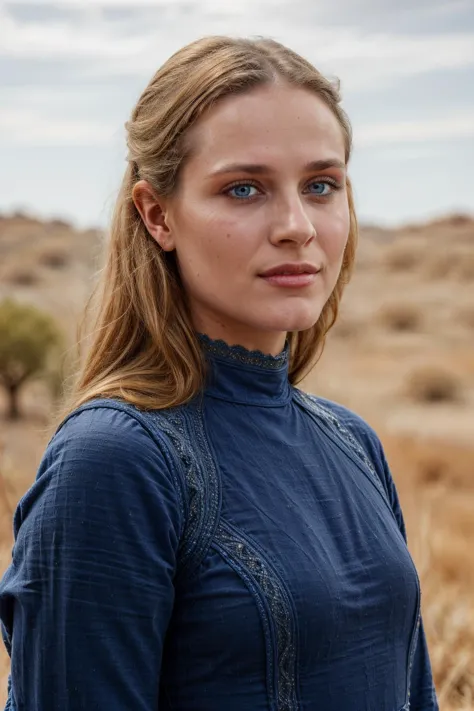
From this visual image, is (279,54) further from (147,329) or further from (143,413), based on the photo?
(143,413)

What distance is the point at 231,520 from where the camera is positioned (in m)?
1.59

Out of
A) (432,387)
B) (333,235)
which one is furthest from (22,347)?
(333,235)

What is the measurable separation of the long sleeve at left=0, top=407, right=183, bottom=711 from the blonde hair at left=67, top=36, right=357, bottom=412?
0.18 metres

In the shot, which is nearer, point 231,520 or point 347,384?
point 231,520

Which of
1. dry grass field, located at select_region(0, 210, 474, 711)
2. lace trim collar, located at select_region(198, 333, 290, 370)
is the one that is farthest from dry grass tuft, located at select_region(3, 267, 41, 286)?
lace trim collar, located at select_region(198, 333, 290, 370)

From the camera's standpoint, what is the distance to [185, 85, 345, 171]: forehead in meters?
1.70

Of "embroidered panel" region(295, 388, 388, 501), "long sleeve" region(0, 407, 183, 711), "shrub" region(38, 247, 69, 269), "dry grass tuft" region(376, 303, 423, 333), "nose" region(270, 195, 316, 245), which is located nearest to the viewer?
"long sleeve" region(0, 407, 183, 711)

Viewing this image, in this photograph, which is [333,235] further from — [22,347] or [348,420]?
[22,347]

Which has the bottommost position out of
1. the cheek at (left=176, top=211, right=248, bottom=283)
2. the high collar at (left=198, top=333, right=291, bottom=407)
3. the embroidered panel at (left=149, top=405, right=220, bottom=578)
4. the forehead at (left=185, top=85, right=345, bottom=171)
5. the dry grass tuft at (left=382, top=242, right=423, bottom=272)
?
the embroidered panel at (left=149, top=405, right=220, bottom=578)

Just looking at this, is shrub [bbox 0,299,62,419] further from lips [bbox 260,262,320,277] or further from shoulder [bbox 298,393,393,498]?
lips [bbox 260,262,320,277]

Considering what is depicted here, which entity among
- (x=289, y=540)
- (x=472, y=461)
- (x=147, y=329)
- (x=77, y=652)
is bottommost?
(x=472, y=461)

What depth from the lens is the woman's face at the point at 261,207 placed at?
1703mm

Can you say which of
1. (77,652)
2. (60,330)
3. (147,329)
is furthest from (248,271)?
(60,330)

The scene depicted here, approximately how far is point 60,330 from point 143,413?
11.0 meters
